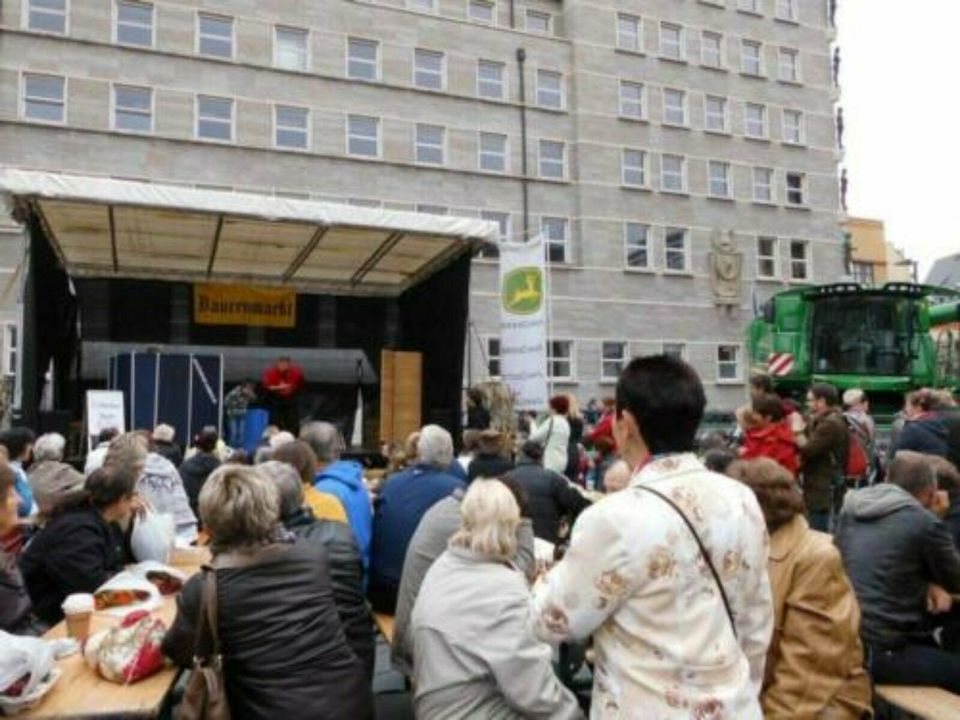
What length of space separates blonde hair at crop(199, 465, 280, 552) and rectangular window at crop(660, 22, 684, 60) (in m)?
32.5

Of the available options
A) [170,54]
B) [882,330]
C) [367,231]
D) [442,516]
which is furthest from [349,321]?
[442,516]

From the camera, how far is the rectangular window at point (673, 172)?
105 feet

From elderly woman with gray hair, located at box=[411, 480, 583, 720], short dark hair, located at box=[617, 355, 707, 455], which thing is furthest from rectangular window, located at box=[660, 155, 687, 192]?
short dark hair, located at box=[617, 355, 707, 455]

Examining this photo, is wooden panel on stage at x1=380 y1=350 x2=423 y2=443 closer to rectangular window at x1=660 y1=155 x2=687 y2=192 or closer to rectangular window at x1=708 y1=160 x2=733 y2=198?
rectangular window at x1=660 y1=155 x2=687 y2=192

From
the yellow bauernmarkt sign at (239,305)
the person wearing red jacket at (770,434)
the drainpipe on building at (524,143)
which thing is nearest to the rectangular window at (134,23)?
the yellow bauernmarkt sign at (239,305)

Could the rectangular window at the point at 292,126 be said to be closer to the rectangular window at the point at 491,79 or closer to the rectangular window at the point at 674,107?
the rectangular window at the point at 491,79

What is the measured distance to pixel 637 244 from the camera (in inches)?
1224

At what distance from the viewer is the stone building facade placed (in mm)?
24797

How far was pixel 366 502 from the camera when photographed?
5.57m

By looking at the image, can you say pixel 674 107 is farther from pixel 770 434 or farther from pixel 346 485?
pixel 346 485

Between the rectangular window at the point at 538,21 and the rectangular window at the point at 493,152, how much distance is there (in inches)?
183

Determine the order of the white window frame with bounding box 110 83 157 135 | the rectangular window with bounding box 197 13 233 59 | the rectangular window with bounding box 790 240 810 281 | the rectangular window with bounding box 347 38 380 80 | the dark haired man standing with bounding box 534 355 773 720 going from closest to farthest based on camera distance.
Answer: the dark haired man standing with bounding box 534 355 773 720, the white window frame with bounding box 110 83 157 135, the rectangular window with bounding box 197 13 233 59, the rectangular window with bounding box 347 38 380 80, the rectangular window with bounding box 790 240 810 281

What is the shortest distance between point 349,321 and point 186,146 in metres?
10.2

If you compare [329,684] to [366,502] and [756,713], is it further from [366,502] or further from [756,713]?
[366,502]
